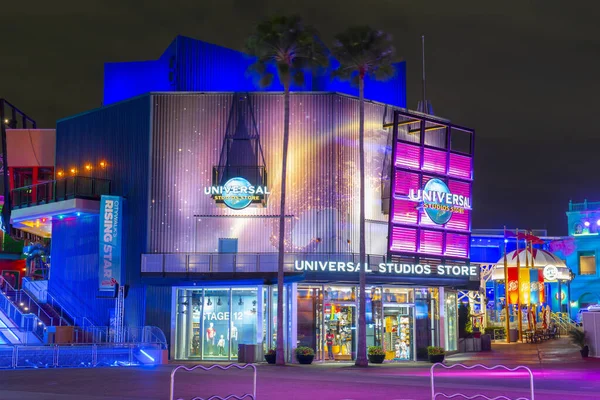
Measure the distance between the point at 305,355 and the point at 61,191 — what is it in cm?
1841

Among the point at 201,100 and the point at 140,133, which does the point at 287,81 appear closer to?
the point at 201,100

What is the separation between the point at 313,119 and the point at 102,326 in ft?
54.1

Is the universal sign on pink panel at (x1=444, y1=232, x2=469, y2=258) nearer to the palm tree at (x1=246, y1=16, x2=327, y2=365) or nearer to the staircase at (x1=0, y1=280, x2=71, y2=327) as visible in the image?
the palm tree at (x1=246, y1=16, x2=327, y2=365)

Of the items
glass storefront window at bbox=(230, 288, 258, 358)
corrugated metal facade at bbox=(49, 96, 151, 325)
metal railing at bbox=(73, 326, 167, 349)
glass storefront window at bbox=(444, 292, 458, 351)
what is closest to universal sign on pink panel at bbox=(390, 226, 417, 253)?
glass storefront window at bbox=(444, 292, 458, 351)

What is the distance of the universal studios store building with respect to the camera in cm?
4109

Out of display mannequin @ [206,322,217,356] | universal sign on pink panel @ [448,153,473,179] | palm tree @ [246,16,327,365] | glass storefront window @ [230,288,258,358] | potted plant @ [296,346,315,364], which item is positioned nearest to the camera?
palm tree @ [246,16,327,365]

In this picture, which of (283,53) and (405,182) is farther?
(405,182)

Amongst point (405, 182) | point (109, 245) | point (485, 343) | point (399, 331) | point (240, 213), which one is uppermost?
point (405, 182)

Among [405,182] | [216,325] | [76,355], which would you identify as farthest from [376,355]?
[76,355]

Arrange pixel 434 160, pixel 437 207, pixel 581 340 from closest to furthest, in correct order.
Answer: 1. pixel 581 340
2. pixel 437 207
3. pixel 434 160

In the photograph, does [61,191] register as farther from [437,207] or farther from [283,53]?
[437,207]

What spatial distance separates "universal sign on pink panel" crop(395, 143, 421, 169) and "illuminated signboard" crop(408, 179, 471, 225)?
4.84 ft

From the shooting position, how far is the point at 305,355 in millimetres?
38500

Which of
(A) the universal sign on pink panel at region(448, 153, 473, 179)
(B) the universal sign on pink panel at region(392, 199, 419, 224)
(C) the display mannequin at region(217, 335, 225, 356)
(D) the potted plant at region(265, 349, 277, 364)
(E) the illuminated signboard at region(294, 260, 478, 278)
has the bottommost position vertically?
(D) the potted plant at region(265, 349, 277, 364)
